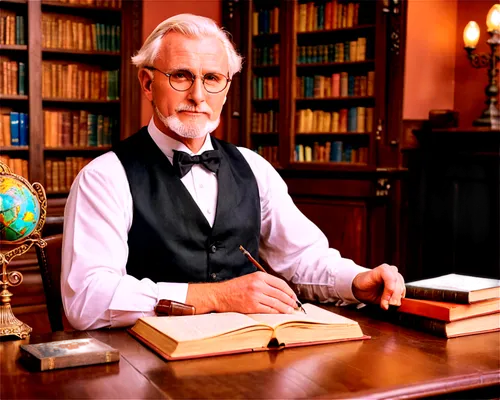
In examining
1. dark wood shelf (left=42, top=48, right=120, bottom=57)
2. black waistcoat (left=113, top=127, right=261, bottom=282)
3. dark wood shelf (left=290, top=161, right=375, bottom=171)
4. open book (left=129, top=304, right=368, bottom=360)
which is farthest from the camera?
dark wood shelf (left=42, top=48, right=120, bottom=57)

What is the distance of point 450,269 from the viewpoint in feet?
17.2

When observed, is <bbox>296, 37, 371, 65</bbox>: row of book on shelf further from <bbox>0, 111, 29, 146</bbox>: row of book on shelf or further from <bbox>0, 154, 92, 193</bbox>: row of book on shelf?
<bbox>0, 111, 29, 146</bbox>: row of book on shelf

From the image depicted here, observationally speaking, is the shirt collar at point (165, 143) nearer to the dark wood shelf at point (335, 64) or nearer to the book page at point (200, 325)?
the book page at point (200, 325)

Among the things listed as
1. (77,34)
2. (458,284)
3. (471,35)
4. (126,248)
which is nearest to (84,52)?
(77,34)

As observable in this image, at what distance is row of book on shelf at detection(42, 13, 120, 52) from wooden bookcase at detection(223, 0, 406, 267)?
99 centimetres

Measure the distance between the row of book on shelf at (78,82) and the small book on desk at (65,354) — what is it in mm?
4465

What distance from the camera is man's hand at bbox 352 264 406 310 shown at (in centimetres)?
169

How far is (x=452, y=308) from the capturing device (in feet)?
5.04

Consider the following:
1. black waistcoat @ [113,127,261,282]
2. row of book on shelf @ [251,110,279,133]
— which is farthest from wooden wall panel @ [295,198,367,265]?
black waistcoat @ [113,127,261,282]

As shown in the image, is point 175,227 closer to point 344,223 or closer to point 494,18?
point 344,223

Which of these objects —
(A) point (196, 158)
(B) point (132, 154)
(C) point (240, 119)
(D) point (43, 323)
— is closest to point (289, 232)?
(A) point (196, 158)

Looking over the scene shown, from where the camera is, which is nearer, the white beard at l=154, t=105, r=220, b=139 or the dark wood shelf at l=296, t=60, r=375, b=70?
the white beard at l=154, t=105, r=220, b=139

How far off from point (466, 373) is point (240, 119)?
479cm

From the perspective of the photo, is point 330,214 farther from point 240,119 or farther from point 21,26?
point 21,26
